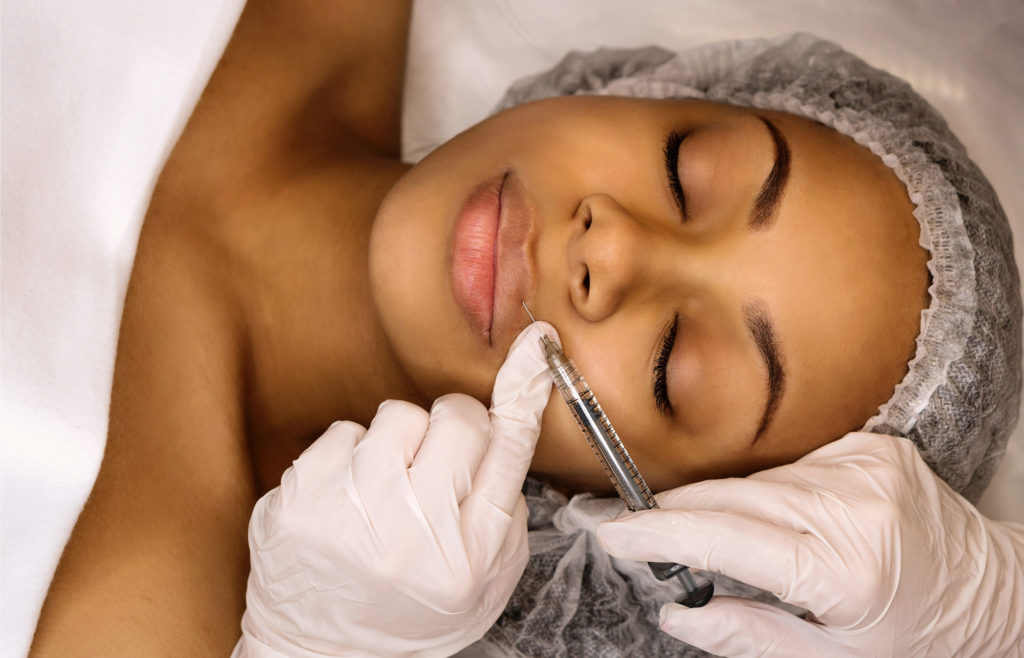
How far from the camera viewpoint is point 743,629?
1324 millimetres

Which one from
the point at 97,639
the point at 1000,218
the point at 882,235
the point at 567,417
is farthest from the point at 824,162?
the point at 97,639

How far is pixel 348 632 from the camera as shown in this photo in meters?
1.31

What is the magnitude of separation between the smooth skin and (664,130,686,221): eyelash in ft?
0.07

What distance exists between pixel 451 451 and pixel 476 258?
12.3 inches

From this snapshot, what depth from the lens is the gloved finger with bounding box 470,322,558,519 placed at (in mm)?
1317

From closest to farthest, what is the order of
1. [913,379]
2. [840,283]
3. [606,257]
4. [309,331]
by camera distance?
A: [606,257]
[840,283]
[913,379]
[309,331]

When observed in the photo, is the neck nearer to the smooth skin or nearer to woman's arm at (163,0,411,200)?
the smooth skin


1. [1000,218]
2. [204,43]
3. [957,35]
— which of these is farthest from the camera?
[957,35]

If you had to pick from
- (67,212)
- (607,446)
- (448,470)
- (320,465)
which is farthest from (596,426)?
(67,212)

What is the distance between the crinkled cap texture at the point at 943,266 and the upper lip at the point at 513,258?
0.70m

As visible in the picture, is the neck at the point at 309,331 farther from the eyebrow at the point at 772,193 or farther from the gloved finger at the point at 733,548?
the eyebrow at the point at 772,193

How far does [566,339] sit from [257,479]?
0.74 m

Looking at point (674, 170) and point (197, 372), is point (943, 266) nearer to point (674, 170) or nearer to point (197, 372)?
point (674, 170)

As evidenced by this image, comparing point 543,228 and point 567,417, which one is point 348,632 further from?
point 543,228
